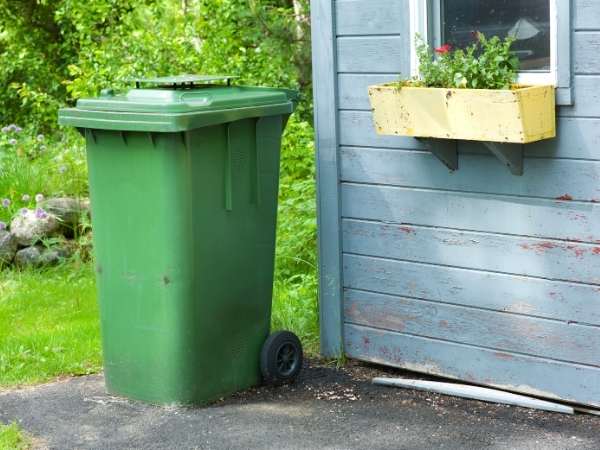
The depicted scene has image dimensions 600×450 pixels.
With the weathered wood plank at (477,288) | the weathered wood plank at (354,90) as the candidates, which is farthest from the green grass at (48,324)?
the weathered wood plank at (354,90)

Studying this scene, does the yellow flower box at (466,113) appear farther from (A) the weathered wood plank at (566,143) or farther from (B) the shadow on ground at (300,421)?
Answer: (B) the shadow on ground at (300,421)

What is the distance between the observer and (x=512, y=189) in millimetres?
4352

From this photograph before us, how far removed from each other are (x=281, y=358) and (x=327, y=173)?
2.81 feet

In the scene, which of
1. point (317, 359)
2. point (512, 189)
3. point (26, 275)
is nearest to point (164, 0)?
point (26, 275)

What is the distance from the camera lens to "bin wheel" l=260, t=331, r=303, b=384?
15.7 feet

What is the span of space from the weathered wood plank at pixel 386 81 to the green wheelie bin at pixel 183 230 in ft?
0.86

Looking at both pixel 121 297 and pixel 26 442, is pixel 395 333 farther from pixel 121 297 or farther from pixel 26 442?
pixel 26 442

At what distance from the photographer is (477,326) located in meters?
4.59

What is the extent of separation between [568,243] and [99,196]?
1897mm

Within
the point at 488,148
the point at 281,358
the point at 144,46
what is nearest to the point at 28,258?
the point at 144,46

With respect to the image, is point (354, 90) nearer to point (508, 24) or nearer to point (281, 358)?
point (508, 24)

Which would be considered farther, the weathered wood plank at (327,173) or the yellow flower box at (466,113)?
the weathered wood plank at (327,173)

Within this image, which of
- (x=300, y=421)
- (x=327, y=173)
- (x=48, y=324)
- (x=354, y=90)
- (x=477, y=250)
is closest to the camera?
(x=300, y=421)

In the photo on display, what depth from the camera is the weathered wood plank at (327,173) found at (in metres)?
4.88
